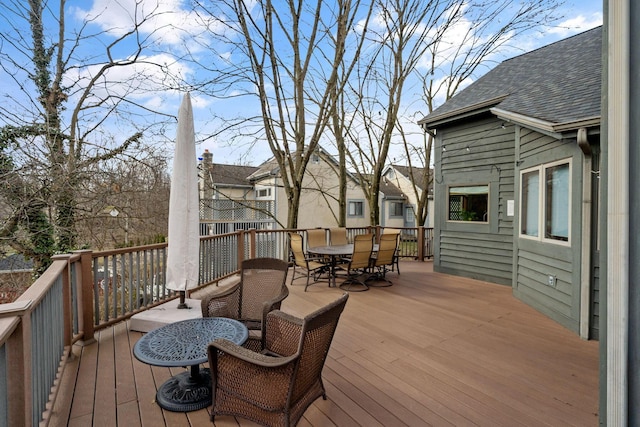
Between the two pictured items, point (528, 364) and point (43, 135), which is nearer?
point (528, 364)

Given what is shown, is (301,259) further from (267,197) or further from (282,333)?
(267,197)

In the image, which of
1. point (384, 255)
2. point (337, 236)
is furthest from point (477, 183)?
point (337, 236)

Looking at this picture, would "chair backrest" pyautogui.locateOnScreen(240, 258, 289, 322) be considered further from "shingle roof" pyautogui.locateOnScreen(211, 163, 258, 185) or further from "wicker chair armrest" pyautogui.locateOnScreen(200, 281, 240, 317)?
"shingle roof" pyautogui.locateOnScreen(211, 163, 258, 185)

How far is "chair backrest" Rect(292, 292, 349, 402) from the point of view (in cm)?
185

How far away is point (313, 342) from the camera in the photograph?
6.42 ft

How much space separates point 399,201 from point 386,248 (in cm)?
1711

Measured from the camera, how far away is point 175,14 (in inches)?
291

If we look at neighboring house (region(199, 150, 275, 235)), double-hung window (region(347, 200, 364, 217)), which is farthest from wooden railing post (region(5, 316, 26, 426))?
double-hung window (region(347, 200, 364, 217))

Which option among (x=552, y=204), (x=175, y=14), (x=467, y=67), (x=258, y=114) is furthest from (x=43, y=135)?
(x=467, y=67)

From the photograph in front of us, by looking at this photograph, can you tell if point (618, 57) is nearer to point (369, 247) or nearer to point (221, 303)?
point (221, 303)

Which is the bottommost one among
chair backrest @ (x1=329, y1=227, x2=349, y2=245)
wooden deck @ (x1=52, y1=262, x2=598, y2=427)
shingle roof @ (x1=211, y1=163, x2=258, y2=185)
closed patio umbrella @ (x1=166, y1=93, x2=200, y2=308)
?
wooden deck @ (x1=52, y1=262, x2=598, y2=427)

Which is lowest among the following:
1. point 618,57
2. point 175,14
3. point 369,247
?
point 369,247

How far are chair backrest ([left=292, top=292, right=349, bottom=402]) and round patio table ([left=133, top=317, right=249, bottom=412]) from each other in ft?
1.83

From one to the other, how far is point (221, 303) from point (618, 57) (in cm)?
332
